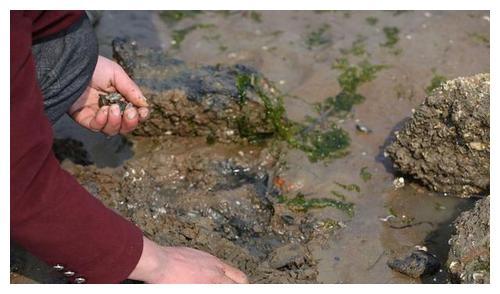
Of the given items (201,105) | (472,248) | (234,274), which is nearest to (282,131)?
(201,105)

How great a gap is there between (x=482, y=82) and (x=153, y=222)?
5.20 ft

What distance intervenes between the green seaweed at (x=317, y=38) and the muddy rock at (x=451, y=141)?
122 cm

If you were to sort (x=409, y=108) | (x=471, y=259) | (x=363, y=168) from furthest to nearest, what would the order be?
1. (x=409, y=108)
2. (x=363, y=168)
3. (x=471, y=259)

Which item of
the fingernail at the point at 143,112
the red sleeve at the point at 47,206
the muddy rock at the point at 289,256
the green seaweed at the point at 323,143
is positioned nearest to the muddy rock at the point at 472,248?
the muddy rock at the point at 289,256

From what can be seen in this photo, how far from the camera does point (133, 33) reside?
489 cm

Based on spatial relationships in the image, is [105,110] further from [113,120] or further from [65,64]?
[65,64]

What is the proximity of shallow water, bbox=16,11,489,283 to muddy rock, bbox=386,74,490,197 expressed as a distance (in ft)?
0.30

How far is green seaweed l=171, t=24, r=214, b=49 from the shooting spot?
4785mm

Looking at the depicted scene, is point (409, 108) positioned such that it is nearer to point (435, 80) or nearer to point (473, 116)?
point (435, 80)

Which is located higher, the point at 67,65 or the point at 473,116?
the point at 67,65

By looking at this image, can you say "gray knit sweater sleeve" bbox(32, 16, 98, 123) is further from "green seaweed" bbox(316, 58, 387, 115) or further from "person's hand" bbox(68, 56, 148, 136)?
"green seaweed" bbox(316, 58, 387, 115)

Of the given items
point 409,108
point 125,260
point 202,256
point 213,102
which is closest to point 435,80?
point 409,108

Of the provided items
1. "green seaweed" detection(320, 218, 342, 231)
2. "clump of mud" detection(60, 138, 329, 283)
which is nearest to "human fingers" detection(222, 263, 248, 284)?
"clump of mud" detection(60, 138, 329, 283)

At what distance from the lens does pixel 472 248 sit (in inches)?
A: 110
